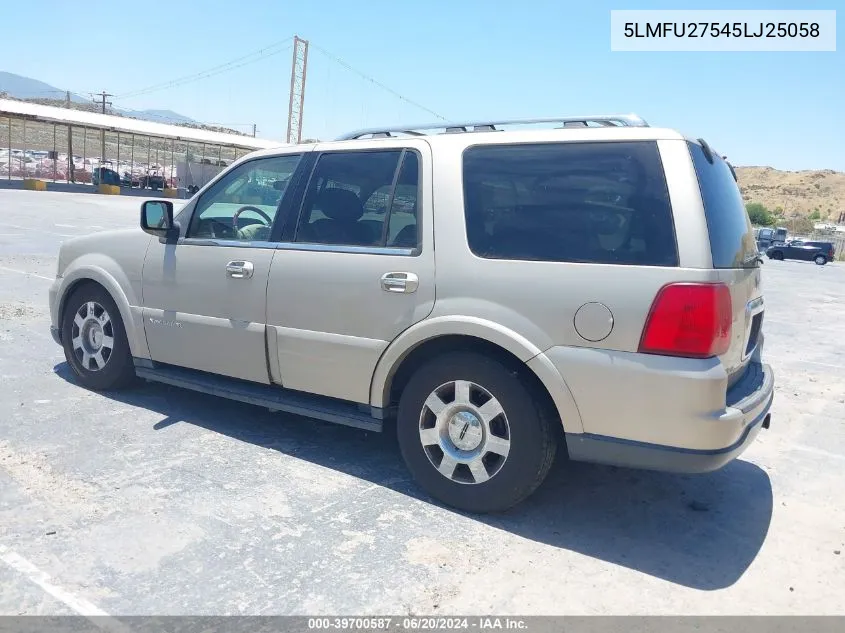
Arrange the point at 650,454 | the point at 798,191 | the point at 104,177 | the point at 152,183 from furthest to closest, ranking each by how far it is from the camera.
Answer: the point at 798,191
the point at 152,183
the point at 104,177
the point at 650,454

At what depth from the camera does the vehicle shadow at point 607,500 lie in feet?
11.6

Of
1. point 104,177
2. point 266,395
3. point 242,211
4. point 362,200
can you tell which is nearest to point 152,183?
point 104,177

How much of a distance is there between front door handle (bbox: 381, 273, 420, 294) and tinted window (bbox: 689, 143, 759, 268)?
1490 millimetres

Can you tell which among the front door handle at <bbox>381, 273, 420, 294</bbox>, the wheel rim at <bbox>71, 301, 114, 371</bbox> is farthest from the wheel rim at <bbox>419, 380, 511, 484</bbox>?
the wheel rim at <bbox>71, 301, 114, 371</bbox>

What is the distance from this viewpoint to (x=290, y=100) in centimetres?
11100

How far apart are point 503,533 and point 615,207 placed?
67.1 inches

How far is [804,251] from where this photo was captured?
37875 mm

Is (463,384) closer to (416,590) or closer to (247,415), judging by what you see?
(416,590)

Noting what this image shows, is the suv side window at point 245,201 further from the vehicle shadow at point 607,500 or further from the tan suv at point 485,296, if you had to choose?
the vehicle shadow at point 607,500

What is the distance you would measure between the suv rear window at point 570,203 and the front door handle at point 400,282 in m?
0.37

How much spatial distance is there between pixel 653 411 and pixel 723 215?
3.53 ft

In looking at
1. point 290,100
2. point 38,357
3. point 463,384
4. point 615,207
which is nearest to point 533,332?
point 463,384

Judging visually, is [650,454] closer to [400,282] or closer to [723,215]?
[723,215]

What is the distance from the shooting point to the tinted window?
3.39 metres
